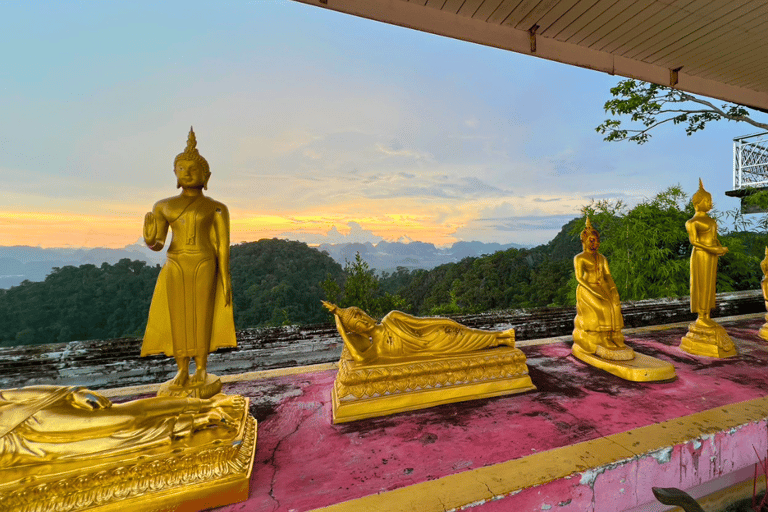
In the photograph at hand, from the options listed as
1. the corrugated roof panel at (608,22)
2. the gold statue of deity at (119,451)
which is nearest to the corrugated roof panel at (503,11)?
the corrugated roof panel at (608,22)

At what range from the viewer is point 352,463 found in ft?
4.50

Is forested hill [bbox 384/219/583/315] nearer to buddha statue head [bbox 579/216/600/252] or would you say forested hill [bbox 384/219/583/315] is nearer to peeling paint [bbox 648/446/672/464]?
buddha statue head [bbox 579/216/600/252]

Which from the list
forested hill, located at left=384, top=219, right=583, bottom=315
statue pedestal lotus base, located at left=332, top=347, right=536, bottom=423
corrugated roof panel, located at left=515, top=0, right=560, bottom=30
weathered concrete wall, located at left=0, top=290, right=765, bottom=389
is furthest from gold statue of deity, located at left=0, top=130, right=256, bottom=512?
forested hill, located at left=384, top=219, right=583, bottom=315

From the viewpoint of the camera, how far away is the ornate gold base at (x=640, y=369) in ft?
6.97

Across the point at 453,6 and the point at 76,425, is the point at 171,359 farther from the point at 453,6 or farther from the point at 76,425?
the point at 453,6

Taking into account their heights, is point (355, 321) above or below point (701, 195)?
below

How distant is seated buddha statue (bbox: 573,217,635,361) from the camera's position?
232 cm

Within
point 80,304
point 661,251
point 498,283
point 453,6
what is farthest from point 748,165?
point 80,304

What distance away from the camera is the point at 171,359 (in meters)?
2.66

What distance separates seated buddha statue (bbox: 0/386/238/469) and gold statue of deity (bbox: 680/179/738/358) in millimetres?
3596

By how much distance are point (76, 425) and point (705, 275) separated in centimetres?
403

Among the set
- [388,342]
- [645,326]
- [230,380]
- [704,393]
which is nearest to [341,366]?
[388,342]

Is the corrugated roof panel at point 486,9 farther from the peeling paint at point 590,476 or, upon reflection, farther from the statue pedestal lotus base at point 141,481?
the statue pedestal lotus base at point 141,481

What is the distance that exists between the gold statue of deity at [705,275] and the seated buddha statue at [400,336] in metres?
1.97
